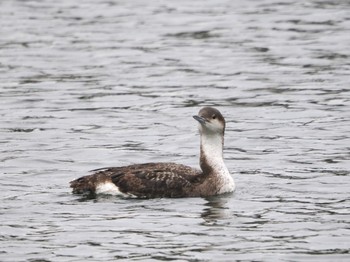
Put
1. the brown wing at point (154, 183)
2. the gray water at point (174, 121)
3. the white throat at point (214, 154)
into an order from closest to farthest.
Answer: the gray water at point (174, 121)
the brown wing at point (154, 183)
the white throat at point (214, 154)

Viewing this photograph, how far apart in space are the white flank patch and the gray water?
20 centimetres

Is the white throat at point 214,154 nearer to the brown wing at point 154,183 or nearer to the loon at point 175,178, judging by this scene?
the loon at point 175,178

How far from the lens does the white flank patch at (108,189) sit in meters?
16.4

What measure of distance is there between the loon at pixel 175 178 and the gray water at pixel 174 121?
0.15 m

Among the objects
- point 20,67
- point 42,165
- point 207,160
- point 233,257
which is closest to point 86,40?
point 20,67

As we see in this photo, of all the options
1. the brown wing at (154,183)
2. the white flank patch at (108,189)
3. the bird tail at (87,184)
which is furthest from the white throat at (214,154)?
the bird tail at (87,184)

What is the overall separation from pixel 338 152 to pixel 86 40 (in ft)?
35.4

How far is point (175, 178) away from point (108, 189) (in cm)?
78

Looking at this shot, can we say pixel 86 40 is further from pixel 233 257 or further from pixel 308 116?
pixel 233 257

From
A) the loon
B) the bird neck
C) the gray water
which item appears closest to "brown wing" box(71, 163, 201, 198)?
the loon

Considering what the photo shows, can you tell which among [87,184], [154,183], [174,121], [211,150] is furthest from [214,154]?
[174,121]

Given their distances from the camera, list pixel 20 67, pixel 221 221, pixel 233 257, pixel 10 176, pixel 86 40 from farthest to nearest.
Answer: pixel 86 40 < pixel 20 67 < pixel 10 176 < pixel 221 221 < pixel 233 257

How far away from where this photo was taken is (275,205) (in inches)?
624

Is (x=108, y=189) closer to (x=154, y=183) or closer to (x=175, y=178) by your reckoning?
(x=154, y=183)
